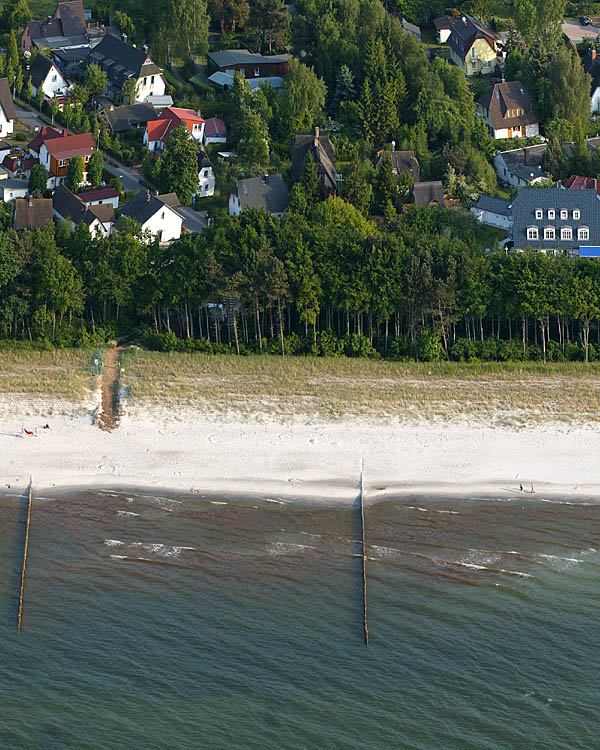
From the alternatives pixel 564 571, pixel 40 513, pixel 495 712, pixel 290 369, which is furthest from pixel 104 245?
pixel 495 712

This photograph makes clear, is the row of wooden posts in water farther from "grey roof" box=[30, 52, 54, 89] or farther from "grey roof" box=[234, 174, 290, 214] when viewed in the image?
"grey roof" box=[30, 52, 54, 89]

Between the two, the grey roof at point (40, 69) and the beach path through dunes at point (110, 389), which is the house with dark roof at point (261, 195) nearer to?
the beach path through dunes at point (110, 389)

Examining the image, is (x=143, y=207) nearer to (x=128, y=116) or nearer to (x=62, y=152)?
(x=62, y=152)

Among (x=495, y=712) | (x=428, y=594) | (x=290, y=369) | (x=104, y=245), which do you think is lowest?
(x=495, y=712)

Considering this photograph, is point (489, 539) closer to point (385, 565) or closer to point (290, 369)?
point (385, 565)

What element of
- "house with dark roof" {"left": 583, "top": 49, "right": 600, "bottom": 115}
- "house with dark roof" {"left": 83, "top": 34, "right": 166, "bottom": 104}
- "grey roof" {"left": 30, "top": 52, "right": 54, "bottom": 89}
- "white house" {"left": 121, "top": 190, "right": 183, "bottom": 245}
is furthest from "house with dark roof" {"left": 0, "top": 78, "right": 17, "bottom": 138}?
"house with dark roof" {"left": 583, "top": 49, "right": 600, "bottom": 115}
